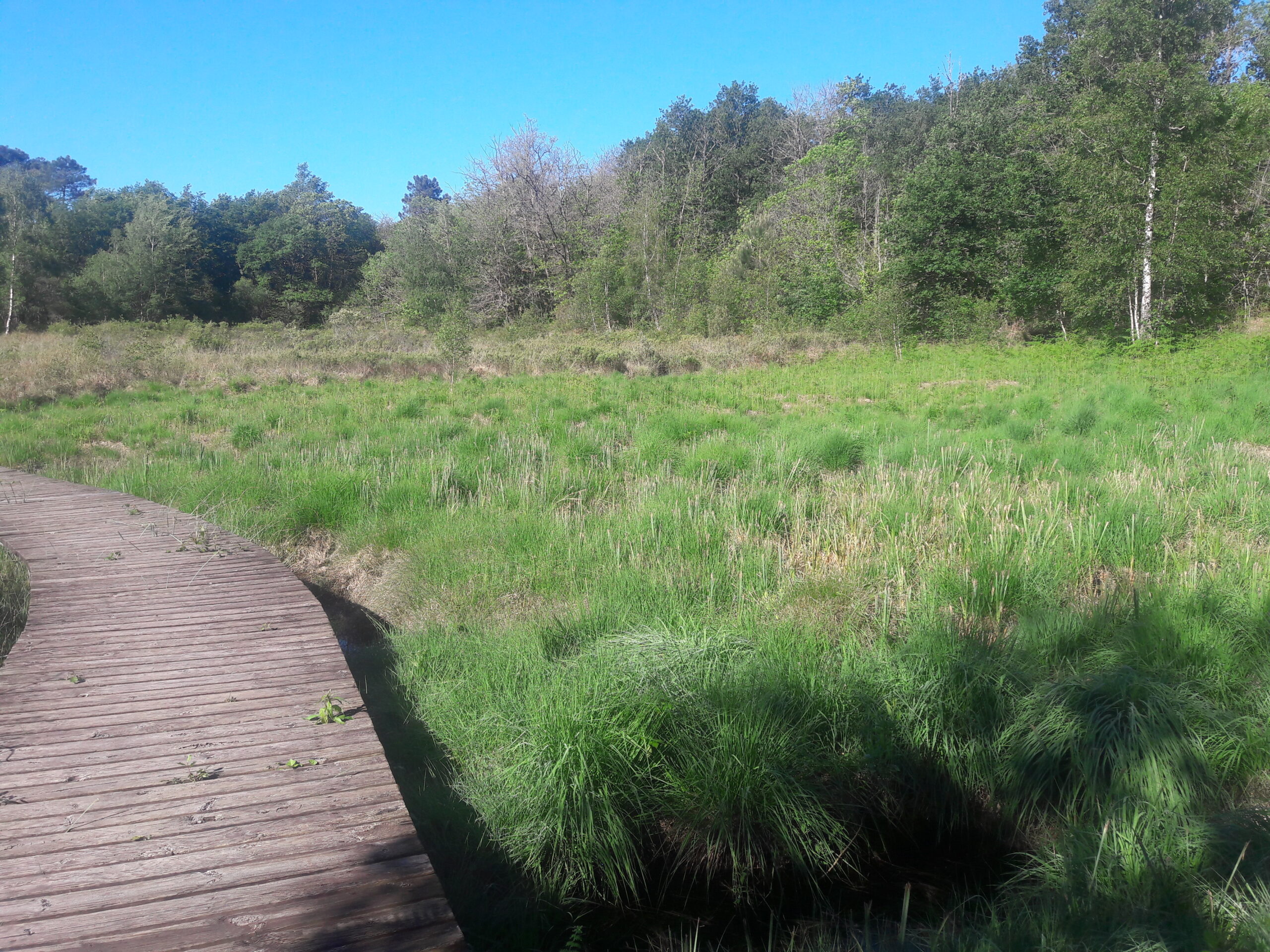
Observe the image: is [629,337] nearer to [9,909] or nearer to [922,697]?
[922,697]

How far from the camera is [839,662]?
15.0ft

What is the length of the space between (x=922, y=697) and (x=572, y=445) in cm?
663

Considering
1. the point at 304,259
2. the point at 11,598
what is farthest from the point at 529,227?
the point at 11,598

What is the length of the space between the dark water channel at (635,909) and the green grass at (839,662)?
0.03 meters

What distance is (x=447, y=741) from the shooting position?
4.36 metres

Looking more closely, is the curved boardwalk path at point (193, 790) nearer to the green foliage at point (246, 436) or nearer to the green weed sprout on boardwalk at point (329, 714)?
the green weed sprout on boardwalk at point (329, 714)

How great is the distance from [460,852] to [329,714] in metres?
0.87

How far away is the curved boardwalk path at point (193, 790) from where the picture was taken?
92.4 inches

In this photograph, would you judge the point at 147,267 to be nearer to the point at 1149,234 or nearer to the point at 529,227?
the point at 529,227

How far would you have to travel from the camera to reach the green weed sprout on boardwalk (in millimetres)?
3621

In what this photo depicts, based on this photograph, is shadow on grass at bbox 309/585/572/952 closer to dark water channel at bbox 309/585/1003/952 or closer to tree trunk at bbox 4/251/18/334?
dark water channel at bbox 309/585/1003/952

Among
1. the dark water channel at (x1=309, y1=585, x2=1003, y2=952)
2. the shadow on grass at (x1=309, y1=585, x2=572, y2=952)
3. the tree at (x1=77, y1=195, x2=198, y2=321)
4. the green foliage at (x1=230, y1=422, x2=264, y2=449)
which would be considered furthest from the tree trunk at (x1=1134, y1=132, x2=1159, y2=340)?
the tree at (x1=77, y1=195, x2=198, y2=321)

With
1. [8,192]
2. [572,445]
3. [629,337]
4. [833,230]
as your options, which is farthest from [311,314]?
[572,445]

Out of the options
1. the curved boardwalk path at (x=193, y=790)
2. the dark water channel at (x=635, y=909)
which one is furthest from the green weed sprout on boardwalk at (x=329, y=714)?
the dark water channel at (x=635, y=909)
